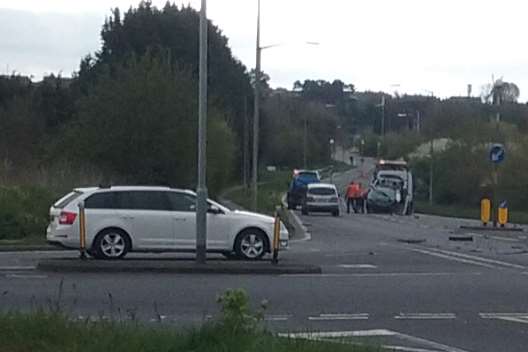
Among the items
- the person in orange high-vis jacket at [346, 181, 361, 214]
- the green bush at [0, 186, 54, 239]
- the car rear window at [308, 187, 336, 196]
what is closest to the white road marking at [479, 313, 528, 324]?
the green bush at [0, 186, 54, 239]

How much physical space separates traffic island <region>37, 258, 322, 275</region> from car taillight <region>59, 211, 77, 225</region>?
3.67 feet

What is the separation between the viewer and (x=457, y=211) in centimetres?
7406

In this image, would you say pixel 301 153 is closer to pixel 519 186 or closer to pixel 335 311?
pixel 519 186

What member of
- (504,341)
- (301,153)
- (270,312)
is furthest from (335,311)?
(301,153)

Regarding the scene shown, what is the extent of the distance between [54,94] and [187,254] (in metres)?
39.8

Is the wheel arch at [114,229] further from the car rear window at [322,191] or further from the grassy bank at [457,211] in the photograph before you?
the car rear window at [322,191]

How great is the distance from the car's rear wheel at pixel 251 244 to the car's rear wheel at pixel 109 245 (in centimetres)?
245

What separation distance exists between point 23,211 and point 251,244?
11.4 metres

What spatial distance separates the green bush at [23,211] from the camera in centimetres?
3512

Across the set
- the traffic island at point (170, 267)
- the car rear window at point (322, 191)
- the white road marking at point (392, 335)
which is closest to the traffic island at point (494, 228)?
the car rear window at point (322, 191)

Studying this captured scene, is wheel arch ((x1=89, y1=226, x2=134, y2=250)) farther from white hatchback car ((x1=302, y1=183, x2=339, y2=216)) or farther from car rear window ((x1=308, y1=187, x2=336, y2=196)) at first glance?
car rear window ((x1=308, y1=187, x2=336, y2=196))

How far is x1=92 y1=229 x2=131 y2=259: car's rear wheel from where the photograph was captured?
84.1 feet

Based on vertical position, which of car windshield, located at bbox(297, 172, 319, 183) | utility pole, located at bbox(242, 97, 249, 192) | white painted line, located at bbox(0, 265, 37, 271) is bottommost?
white painted line, located at bbox(0, 265, 37, 271)

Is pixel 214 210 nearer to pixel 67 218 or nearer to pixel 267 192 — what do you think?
pixel 67 218
